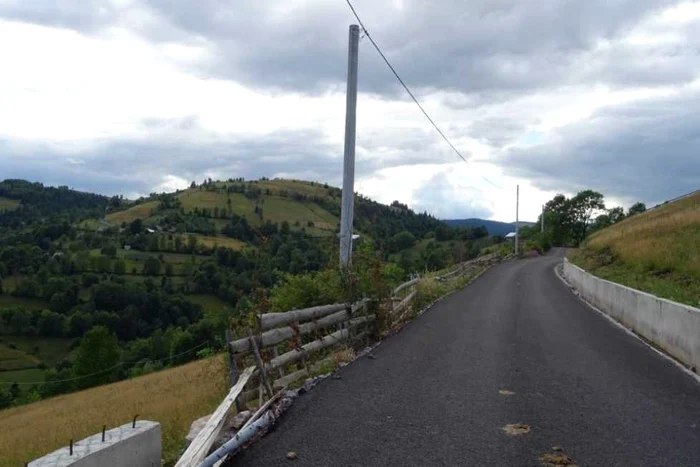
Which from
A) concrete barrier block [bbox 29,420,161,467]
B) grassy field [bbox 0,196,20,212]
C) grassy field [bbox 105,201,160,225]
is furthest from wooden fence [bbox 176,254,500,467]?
grassy field [bbox 0,196,20,212]

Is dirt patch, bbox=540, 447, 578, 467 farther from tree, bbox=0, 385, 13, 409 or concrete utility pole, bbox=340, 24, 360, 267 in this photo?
tree, bbox=0, 385, 13, 409

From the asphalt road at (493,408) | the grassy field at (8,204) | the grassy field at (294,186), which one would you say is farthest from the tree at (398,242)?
the grassy field at (8,204)

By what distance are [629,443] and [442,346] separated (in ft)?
22.3

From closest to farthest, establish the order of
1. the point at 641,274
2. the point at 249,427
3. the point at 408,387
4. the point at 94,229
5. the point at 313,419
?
the point at 249,427 → the point at 313,419 → the point at 408,387 → the point at 641,274 → the point at 94,229

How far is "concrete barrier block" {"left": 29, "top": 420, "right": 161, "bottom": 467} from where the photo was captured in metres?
4.21

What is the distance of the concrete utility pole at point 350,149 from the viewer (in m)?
15.7

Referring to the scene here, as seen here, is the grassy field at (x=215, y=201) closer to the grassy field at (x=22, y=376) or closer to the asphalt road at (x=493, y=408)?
the grassy field at (x=22, y=376)

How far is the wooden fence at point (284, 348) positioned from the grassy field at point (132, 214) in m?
123

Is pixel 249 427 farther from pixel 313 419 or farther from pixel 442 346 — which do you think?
pixel 442 346

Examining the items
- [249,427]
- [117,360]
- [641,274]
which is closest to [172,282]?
[117,360]

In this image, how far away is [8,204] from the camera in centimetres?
16850

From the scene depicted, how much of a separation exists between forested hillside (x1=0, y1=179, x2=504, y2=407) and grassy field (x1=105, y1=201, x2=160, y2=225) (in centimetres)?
63

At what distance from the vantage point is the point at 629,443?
6387 millimetres

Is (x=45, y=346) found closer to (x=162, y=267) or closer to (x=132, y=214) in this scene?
(x=162, y=267)
